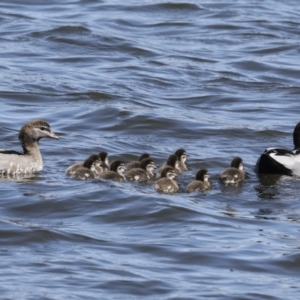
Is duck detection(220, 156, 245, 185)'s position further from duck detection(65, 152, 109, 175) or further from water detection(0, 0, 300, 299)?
duck detection(65, 152, 109, 175)

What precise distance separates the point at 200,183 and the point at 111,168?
1.07 meters

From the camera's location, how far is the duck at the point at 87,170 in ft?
42.9

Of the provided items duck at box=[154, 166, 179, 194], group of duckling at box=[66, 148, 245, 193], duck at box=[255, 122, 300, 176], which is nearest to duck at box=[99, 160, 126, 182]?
group of duckling at box=[66, 148, 245, 193]

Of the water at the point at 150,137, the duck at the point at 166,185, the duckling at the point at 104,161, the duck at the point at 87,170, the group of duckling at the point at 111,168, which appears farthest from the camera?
the duckling at the point at 104,161

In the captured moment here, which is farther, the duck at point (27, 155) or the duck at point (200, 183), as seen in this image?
the duck at point (27, 155)

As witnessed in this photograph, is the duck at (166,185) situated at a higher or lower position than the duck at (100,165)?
lower

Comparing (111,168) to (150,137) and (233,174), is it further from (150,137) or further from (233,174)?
(150,137)

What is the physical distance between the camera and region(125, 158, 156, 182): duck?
13.1 meters

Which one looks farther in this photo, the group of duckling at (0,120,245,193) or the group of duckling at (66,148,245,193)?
the group of duckling at (0,120,245,193)

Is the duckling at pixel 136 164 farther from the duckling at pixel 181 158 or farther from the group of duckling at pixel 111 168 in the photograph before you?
the duckling at pixel 181 158

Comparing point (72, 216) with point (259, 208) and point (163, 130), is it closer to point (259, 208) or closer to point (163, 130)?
point (259, 208)

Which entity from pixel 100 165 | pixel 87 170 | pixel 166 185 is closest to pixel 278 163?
pixel 166 185

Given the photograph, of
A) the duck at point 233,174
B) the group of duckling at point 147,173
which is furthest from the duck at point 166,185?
the duck at point 233,174

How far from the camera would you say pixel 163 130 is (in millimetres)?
16250
